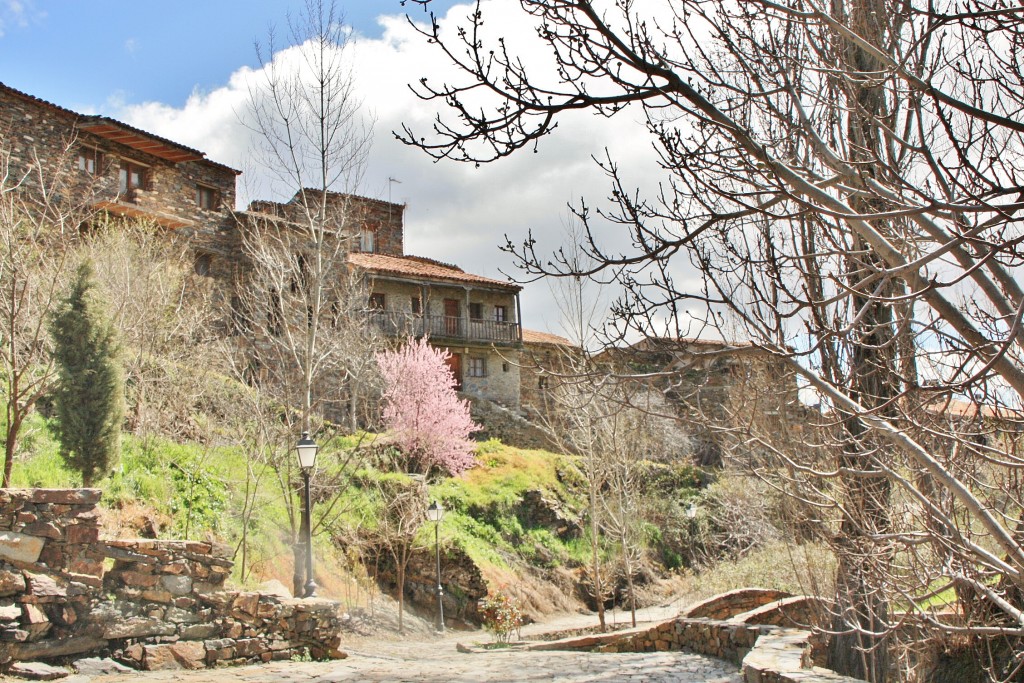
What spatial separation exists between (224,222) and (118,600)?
900 inches

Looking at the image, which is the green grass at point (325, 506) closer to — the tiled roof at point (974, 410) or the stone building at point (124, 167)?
the stone building at point (124, 167)

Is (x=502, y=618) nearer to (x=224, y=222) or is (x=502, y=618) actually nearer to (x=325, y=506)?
(x=325, y=506)

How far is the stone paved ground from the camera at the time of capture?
809 cm

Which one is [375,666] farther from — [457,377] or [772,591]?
[457,377]

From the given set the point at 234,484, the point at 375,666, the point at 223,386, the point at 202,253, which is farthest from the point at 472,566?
the point at 202,253

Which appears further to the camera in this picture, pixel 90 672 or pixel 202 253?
pixel 202 253

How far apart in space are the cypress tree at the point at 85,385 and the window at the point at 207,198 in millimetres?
19039

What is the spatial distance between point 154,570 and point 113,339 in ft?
13.2

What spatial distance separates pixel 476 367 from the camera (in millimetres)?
31625

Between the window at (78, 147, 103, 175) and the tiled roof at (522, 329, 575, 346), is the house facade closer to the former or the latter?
the tiled roof at (522, 329, 575, 346)

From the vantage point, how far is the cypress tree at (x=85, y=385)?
35.4 feet

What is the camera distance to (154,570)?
28.7 feet

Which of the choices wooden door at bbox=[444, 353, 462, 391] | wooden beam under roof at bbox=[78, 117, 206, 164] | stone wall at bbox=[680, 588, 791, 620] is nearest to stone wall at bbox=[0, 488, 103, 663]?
stone wall at bbox=[680, 588, 791, 620]

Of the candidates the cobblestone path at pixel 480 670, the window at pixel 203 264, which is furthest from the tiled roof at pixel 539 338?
the cobblestone path at pixel 480 670
